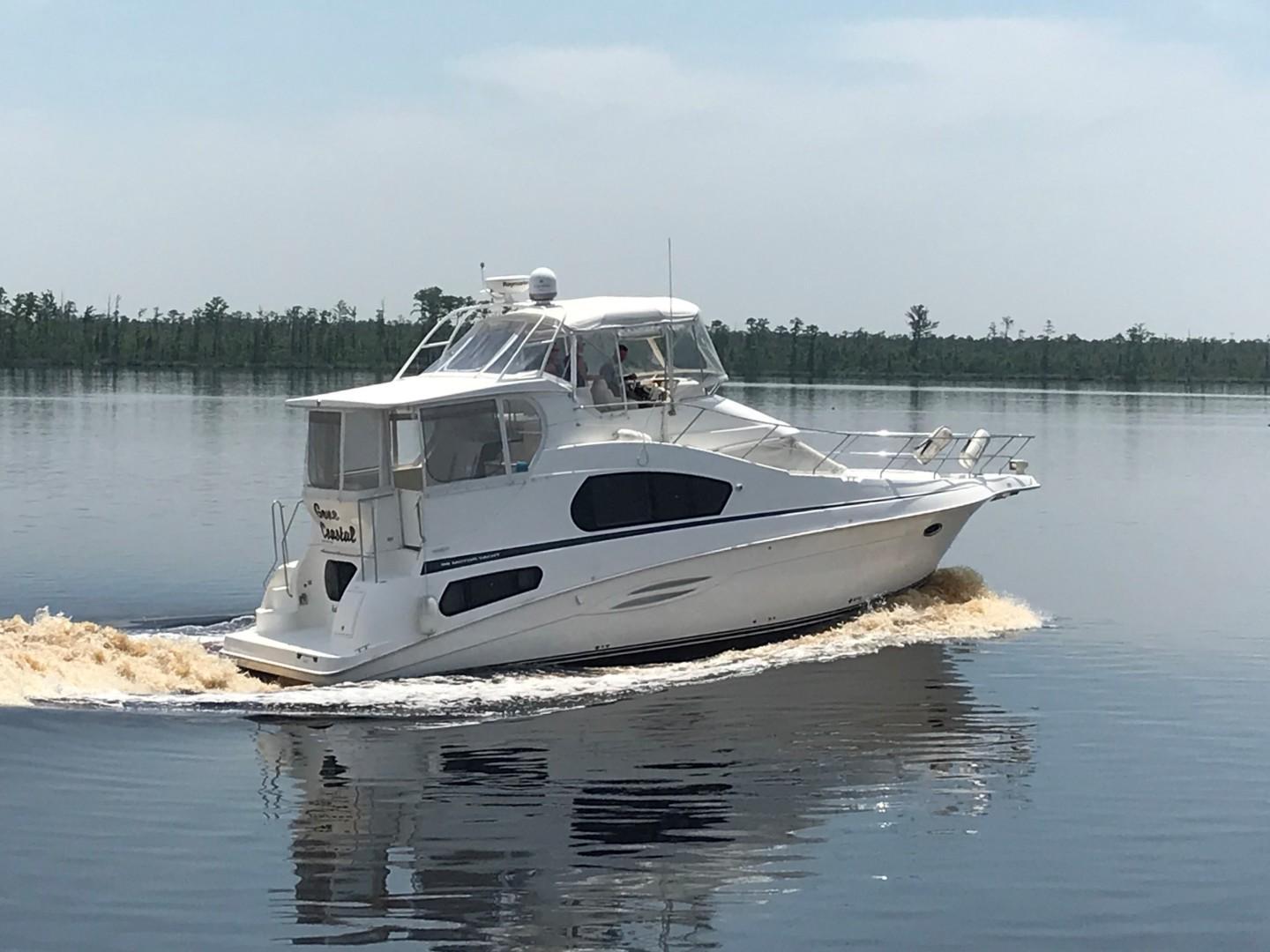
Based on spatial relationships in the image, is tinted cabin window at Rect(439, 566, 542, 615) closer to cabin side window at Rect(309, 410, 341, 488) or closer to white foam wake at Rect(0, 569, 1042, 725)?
white foam wake at Rect(0, 569, 1042, 725)

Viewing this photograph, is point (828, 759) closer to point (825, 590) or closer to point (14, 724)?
point (825, 590)

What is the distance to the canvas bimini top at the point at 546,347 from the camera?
16438 mm

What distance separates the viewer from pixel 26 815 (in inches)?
467

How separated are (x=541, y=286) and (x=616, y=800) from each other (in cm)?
699

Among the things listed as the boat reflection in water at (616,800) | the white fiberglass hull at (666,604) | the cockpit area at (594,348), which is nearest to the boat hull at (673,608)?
the white fiberglass hull at (666,604)

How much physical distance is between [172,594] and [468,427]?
22.4ft

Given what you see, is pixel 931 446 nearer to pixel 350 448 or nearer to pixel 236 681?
pixel 350 448

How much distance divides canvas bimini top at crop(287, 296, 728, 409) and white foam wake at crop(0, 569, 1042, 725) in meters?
2.81

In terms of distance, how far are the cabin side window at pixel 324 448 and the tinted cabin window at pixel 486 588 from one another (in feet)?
5.38

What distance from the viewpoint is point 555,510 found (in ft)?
53.8

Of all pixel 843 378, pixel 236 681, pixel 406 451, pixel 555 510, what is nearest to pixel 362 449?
pixel 406 451

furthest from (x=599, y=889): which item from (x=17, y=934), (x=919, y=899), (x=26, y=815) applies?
(x=26, y=815)

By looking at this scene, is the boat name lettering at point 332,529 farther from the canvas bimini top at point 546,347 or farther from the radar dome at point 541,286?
the radar dome at point 541,286

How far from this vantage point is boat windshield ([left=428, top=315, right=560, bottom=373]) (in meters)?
17.0
